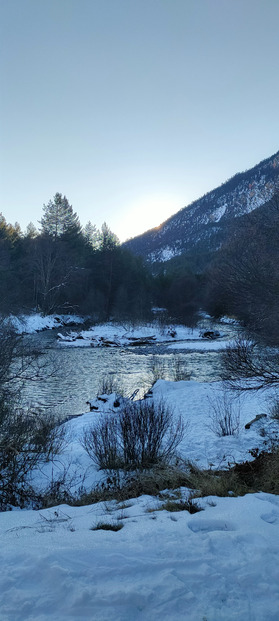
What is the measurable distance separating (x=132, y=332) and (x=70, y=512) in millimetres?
28632

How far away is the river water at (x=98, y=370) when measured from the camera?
42.8ft

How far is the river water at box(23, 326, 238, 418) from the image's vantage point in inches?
513

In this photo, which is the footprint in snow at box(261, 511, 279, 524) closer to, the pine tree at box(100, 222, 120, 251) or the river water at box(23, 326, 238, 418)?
the river water at box(23, 326, 238, 418)

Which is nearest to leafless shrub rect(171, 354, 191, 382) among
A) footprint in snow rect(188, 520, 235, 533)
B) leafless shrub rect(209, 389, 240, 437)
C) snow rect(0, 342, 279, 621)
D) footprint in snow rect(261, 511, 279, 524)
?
leafless shrub rect(209, 389, 240, 437)

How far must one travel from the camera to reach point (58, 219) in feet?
160

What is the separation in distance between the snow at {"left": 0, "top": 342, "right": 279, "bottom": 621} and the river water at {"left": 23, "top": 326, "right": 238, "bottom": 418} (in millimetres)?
5462

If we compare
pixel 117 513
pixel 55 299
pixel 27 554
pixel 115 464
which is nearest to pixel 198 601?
pixel 27 554

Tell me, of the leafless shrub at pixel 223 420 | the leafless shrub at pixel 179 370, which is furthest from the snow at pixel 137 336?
the leafless shrub at pixel 223 420

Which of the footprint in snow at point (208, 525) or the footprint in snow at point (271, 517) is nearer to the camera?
the footprint in snow at point (208, 525)

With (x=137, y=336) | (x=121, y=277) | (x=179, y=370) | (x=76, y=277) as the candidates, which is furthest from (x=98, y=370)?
(x=121, y=277)

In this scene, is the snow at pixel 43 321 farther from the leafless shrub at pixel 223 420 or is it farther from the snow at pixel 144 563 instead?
the snow at pixel 144 563

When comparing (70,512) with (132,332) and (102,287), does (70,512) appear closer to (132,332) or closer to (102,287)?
(132,332)

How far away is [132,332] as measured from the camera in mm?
32781

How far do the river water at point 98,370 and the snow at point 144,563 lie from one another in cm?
546
